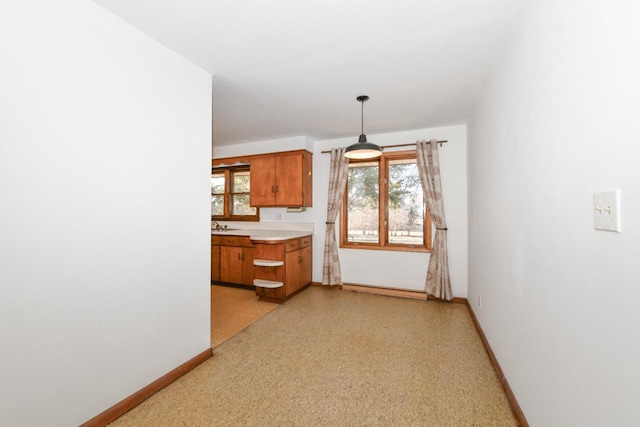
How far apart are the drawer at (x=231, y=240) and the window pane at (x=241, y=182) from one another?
107 centimetres

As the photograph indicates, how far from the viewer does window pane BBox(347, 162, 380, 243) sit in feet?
14.3

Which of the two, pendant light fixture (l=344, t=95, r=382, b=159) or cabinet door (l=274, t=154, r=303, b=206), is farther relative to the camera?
cabinet door (l=274, t=154, r=303, b=206)

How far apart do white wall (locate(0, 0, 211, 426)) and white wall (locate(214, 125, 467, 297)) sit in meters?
2.57

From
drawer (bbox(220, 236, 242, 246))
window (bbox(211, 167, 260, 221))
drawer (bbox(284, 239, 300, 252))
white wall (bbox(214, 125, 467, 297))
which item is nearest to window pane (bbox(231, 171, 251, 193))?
window (bbox(211, 167, 260, 221))

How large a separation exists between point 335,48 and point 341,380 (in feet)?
8.36

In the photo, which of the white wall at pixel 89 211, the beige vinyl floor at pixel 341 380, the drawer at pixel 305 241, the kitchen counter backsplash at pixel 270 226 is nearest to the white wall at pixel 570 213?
the beige vinyl floor at pixel 341 380

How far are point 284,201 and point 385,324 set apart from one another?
7.86ft

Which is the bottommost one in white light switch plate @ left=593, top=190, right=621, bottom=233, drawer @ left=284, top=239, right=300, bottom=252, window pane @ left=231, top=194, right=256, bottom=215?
drawer @ left=284, top=239, right=300, bottom=252

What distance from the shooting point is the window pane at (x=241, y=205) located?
516 cm

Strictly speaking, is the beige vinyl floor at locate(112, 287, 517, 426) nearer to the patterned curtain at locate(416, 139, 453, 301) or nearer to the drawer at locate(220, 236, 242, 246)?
the patterned curtain at locate(416, 139, 453, 301)

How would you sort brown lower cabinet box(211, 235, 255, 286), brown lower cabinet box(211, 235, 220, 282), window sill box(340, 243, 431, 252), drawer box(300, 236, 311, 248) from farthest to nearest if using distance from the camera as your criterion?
brown lower cabinet box(211, 235, 220, 282) < brown lower cabinet box(211, 235, 255, 286) < drawer box(300, 236, 311, 248) < window sill box(340, 243, 431, 252)

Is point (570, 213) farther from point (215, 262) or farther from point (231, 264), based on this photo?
point (215, 262)

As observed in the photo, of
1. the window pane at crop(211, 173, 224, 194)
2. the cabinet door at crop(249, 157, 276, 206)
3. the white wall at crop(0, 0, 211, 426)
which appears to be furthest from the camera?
the window pane at crop(211, 173, 224, 194)

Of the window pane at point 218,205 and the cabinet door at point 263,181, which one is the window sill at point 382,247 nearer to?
the cabinet door at point 263,181
